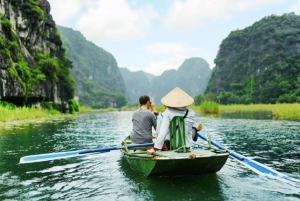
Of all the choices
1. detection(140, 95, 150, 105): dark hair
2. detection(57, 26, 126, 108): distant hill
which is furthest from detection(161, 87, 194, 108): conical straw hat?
detection(57, 26, 126, 108): distant hill

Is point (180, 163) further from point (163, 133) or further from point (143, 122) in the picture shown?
point (143, 122)

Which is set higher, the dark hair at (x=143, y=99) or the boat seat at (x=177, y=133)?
the dark hair at (x=143, y=99)

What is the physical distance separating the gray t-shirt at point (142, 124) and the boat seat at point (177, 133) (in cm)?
120

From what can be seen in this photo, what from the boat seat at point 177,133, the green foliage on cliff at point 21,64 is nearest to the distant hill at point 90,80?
the green foliage on cliff at point 21,64

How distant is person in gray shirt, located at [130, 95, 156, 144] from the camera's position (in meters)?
6.26

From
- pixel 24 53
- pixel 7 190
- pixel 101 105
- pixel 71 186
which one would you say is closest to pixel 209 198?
pixel 71 186

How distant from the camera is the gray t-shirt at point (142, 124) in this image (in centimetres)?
629

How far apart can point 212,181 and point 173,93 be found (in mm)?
1721

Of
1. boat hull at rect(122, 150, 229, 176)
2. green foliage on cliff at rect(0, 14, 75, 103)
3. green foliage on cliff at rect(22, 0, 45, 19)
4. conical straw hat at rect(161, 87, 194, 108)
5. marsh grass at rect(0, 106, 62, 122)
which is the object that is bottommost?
boat hull at rect(122, 150, 229, 176)

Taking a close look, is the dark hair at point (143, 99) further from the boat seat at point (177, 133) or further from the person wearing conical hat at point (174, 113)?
the boat seat at point (177, 133)

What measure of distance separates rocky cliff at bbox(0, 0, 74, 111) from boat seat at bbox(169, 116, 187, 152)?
2018cm

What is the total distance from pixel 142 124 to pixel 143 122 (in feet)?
0.21

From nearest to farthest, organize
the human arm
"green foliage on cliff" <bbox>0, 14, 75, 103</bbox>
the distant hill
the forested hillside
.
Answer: the human arm
"green foliage on cliff" <bbox>0, 14, 75, 103</bbox>
the forested hillside
the distant hill

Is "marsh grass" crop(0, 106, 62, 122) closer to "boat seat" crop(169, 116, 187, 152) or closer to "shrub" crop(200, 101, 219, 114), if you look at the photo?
"boat seat" crop(169, 116, 187, 152)
